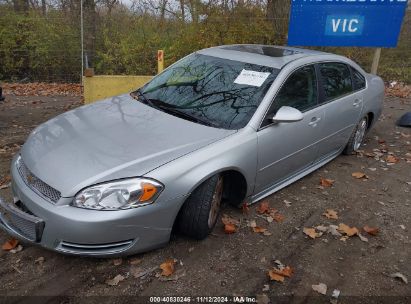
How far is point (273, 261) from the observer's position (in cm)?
323

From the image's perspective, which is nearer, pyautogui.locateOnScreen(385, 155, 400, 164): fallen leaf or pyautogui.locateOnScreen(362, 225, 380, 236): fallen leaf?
pyautogui.locateOnScreen(362, 225, 380, 236): fallen leaf

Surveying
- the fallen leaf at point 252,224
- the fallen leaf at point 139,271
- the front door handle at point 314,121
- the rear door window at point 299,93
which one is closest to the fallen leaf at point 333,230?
the fallen leaf at point 252,224

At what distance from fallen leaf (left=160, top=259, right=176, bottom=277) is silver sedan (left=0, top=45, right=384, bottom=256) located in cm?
22

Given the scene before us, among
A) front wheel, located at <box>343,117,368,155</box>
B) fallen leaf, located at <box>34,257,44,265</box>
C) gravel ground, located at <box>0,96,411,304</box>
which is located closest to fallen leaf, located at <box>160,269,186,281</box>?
gravel ground, located at <box>0,96,411,304</box>

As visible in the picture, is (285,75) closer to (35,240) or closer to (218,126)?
(218,126)

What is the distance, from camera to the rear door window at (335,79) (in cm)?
447

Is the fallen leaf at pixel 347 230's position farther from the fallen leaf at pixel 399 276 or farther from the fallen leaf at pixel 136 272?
the fallen leaf at pixel 136 272

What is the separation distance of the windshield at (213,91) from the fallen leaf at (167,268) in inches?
49.8

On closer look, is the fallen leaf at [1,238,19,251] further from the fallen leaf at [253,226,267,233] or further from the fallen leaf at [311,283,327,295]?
the fallen leaf at [311,283,327,295]

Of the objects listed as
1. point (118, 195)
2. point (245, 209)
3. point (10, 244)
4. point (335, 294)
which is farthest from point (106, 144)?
point (335, 294)

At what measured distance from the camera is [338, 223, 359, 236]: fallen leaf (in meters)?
3.70

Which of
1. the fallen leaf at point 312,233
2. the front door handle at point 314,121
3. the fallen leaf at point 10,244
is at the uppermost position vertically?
the front door handle at point 314,121

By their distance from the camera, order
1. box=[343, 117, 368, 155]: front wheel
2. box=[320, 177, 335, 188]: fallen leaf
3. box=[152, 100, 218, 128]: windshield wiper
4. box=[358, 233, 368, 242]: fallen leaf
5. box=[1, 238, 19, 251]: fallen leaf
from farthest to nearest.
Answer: box=[343, 117, 368, 155]: front wheel, box=[320, 177, 335, 188]: fallen leaf, box=[358, 233, 368, 242]: fallen leaf, box=[152, 100, 218, 128]: windshield wiper, box=[1, 238, 19, 251]: fallen leaf

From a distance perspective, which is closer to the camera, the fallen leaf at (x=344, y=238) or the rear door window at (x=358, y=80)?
the fallen leaf at (x=344, y=238)
